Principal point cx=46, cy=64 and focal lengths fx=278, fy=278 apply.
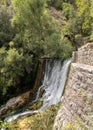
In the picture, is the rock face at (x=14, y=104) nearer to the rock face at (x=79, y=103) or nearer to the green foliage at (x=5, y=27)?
the green foliage at (x=5, y=27)

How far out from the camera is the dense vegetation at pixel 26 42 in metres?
20.6

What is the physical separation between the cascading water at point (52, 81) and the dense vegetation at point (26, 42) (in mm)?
1573

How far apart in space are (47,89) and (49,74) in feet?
5.49

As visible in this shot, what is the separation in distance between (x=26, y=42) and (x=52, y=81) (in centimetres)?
574

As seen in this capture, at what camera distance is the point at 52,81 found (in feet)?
62.3

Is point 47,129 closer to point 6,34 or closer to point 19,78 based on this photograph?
point 19,78

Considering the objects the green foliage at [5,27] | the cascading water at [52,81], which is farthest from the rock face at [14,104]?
the green foliage at [5,27]

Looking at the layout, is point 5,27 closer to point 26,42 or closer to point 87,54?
point 26,42

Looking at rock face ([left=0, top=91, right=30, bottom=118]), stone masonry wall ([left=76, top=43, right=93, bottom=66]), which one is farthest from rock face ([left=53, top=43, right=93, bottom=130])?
rock face ([left=0, top=91, right=30, bottom=118])

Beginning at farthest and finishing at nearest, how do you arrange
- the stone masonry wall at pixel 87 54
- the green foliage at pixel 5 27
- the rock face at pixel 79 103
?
the green foliage at pixel 5 27, the stone masonry wall at pixel 87 54, the rock face at pixel 79 103

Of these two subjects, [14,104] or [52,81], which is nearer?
[14,104]

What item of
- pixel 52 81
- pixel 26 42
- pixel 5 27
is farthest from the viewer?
pixel 5 27

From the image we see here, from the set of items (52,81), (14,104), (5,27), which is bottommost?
(14,104)

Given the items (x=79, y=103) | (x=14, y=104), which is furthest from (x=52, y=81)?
(x=79, y=103)
